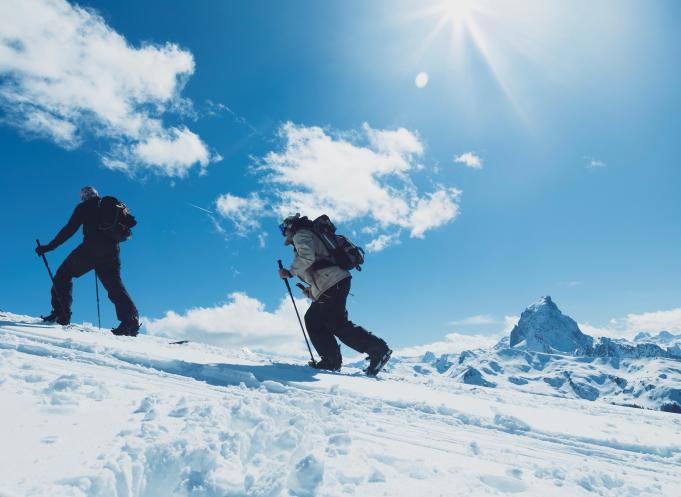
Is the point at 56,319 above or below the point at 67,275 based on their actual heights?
below

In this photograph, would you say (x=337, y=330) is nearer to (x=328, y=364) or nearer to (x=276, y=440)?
(x=328, y=364)

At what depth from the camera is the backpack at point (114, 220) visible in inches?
351

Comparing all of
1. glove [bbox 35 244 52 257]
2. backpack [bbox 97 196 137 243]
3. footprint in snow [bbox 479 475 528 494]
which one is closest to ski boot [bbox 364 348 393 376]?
footprint in snow [bbox 479 475 528 494]

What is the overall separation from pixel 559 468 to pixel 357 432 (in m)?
1.52

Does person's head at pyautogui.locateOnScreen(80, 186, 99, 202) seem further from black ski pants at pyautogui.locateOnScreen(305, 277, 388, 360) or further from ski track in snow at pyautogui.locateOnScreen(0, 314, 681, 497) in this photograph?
black ski pants at pyautogui.locateOnScreen(305, 277, 388, 360)

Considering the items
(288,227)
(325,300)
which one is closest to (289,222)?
(288,227)

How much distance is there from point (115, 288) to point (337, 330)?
4956mm

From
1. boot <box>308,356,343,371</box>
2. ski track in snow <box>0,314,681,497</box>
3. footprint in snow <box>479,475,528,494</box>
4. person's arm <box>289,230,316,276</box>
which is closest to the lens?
ski track in snow <box>0,314,681,497</box>

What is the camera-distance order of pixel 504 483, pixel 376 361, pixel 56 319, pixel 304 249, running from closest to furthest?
1. pixel 504 483
2. pixel 304 249
3. pixel 376 361
4. pixel 56 319

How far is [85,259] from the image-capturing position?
29.3ft

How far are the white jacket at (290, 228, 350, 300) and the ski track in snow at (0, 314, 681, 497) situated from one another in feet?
7.74

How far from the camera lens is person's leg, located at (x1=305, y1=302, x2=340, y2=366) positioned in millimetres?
7777

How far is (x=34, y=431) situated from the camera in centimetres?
286

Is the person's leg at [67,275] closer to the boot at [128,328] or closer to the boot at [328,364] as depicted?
the boot at [128,328]
